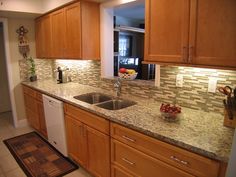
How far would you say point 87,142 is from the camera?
2.09m

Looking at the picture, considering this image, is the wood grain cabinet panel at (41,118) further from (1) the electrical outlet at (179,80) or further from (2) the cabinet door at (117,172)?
(1) the electrical outlet at (179,80)

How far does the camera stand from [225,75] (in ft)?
5.12

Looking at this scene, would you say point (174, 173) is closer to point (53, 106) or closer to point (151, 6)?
point (151, 6)

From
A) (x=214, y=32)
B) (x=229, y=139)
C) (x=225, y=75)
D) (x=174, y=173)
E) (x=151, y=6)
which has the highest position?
A: (x=151, y=6)

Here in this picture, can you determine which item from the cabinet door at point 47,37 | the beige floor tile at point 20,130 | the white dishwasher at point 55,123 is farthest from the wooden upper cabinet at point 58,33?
the beige floor tile at point 20,130

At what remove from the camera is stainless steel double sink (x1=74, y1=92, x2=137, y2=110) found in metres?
2.24

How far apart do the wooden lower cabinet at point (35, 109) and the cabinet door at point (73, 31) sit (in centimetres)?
91

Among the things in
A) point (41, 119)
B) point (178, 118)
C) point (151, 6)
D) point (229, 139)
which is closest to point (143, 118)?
point (178, 118)

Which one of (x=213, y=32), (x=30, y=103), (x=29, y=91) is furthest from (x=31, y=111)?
(x=213, y=32)

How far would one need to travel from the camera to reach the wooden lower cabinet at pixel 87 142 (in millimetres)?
1863

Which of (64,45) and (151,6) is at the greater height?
(151,6)

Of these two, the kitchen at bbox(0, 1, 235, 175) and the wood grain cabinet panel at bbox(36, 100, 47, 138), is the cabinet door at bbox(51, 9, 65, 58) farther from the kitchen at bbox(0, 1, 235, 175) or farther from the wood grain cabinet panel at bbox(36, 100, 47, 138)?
the wood grain cabinet panel at bbox(36, 100, 47, 138)

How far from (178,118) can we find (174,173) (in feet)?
1.54

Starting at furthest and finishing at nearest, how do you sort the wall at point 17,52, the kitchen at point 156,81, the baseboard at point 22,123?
the baseboard at point 22,123 < the wall at point 17,52 < the kitchen at point 156,81
